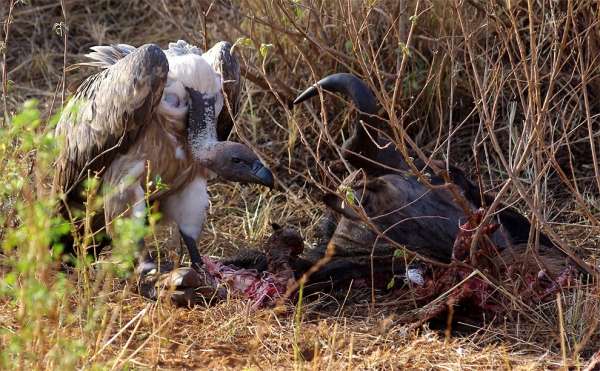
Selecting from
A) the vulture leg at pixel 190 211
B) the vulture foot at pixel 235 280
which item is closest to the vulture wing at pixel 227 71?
the vulture leg at pixel 190 211

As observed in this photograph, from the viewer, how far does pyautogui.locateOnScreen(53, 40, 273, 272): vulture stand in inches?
206

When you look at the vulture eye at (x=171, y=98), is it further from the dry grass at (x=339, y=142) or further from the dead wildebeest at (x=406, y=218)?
the dead wildebeest at (x=406, y=218)

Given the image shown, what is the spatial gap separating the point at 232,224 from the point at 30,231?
3264 millimetres

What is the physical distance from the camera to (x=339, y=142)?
671cm

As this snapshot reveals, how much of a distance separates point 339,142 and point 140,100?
181 centimetres

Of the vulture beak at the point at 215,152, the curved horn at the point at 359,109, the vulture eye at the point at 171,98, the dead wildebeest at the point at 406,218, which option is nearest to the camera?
the dead wildebeest at the point at 406,218

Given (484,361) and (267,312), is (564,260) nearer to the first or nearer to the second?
(484,361)

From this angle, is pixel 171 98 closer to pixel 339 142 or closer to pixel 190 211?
pixel 190 211

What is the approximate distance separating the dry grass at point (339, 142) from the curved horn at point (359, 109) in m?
0.16

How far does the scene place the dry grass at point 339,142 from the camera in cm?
429

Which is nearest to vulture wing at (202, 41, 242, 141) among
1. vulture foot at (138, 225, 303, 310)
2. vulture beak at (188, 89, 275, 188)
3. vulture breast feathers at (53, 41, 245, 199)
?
vulture breast feathers at (53, 41, 245, 199)

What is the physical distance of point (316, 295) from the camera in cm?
525

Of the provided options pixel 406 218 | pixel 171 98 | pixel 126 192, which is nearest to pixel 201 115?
pixel 171 98

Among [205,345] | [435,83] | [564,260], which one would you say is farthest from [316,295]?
[435,83]
